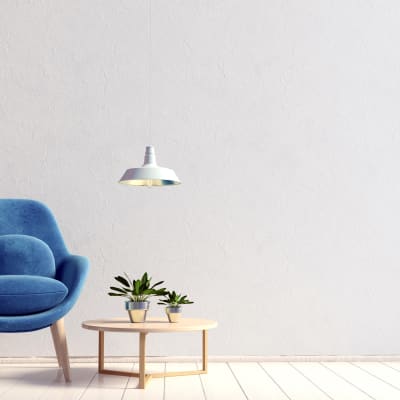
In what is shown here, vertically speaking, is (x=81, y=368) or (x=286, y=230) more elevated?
(x=286, y=230)

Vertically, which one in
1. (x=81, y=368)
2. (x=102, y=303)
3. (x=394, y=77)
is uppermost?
(x=394, y=77)

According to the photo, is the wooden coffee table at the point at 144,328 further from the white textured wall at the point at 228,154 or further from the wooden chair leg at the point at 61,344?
the white textured wall at the point at 228,154

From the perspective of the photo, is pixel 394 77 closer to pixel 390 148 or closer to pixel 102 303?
pixel 390 148

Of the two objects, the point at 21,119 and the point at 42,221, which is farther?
the point at 21,119

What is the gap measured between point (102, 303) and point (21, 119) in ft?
3.94

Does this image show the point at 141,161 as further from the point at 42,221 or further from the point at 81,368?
the point at 81,368

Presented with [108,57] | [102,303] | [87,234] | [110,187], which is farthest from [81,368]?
[108,57]

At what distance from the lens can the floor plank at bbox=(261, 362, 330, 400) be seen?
289 centimetres

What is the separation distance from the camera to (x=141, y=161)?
4.05 meters

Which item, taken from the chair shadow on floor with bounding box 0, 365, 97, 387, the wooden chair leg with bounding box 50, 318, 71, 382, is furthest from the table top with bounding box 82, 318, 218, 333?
the chair shadow on floor with bounding box 0, 365, 97, 387

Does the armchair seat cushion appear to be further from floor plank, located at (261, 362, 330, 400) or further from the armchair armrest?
floor plank, located at (261, 362, 330, 400)

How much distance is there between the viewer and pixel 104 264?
397 centimetres

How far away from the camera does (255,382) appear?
325 centimetres

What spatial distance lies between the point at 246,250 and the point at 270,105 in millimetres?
895
